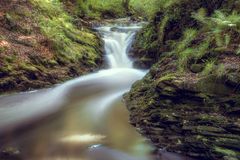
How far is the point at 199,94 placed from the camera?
7.91 metres

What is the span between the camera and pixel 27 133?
8.36 meters

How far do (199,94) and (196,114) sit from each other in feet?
1.55

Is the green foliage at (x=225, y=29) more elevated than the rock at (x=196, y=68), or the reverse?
the green foliage at (x=225, y=29)

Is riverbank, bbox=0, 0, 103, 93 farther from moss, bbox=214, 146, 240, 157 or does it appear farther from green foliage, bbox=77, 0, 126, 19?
moss, bbox=214, 146, 240, 157

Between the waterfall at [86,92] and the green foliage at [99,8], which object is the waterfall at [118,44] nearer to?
the waterfall at [86,92]

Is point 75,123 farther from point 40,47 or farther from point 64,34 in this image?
point 64,34

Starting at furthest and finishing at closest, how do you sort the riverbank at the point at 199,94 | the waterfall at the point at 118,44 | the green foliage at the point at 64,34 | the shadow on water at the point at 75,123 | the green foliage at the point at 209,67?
the waterfall at the point at 118,44, the green foliage at the point at 64,34, the green foliage at the point at 209,67, the shadow on water at the point at 75,123, the riverbank at the point at 199,94

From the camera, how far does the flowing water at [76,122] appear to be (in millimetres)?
7539

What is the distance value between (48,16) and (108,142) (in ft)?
30.8

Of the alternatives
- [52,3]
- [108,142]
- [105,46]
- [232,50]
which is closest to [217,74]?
[232,50]

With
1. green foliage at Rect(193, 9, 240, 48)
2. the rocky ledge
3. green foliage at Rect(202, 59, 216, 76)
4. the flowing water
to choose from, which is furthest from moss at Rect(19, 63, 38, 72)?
green foliage at Rect(202, 59, 216, 76)

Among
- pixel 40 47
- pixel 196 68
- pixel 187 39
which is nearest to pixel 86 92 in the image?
pixel 40 47

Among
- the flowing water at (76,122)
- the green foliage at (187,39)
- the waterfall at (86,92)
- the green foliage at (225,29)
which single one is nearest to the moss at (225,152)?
the flowing water at (76,122)

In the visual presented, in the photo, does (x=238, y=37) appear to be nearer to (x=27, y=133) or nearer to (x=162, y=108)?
(x=162, y=108)
